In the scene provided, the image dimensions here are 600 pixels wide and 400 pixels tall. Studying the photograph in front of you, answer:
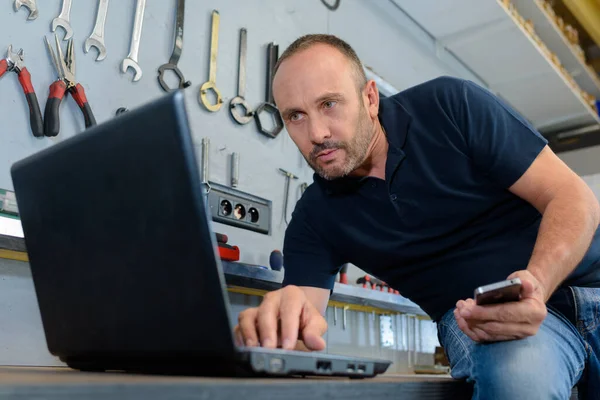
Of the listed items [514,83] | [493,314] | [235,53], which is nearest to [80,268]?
[493,314]

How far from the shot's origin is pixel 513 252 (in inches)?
36.3

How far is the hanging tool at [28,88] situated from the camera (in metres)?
1.13

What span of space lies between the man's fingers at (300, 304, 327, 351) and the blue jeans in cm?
19

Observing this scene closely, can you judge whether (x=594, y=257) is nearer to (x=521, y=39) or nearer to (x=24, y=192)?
(x=24, y=192)

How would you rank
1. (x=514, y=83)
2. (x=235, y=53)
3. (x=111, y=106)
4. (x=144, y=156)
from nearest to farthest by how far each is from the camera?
(x=144, y=156)
(x=111, y=106)
(x=235, y=53)
(x=514, y=83)

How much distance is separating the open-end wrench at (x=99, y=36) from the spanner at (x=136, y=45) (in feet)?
0.20

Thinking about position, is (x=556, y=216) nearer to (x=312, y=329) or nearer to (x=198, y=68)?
(x=312, y=329)

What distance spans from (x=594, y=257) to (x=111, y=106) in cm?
107

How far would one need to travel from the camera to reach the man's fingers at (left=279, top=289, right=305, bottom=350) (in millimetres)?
597

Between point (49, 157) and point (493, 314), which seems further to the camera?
point (493, 314)

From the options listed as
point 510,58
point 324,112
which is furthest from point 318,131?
point 510,58

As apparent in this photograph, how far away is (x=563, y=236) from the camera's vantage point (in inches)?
31.7

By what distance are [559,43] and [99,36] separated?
2.53 meters

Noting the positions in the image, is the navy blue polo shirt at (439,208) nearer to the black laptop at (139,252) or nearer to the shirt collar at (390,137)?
the shirt collar at (390,137)
